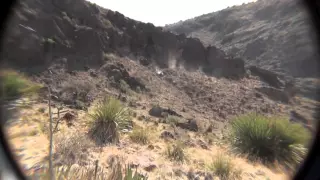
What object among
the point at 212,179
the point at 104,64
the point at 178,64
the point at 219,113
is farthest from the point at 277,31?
the point at 212,179

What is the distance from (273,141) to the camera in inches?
443

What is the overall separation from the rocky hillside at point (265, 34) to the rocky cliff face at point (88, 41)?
49.5ft

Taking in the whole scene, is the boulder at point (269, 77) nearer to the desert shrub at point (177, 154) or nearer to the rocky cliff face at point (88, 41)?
the rocky cliff face at point (88, 41)

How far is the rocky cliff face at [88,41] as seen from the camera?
26.9 m

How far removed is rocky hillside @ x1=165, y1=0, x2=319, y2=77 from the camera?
53.1m

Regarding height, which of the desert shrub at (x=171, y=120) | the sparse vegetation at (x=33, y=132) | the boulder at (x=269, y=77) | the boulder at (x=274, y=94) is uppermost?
the boulder at (x=269, y=77)

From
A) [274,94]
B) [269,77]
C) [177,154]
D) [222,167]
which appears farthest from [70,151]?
[269,77]

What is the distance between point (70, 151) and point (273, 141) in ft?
21.7

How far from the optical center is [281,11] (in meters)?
67.0

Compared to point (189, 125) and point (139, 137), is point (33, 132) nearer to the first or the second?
point (139, 137)

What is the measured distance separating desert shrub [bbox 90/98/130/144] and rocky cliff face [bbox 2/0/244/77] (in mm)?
11502

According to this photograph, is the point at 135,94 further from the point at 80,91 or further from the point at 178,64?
the point at 178,64

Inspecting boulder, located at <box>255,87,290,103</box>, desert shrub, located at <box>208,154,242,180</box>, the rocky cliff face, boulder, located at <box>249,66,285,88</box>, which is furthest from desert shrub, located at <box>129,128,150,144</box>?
boulder, located at <box>249,66,285,88</box>

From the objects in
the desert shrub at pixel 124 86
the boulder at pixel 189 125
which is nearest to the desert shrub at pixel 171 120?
the boulder at pixel 189 125
